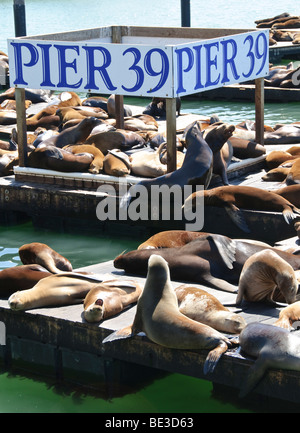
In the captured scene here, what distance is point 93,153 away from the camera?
10.1m

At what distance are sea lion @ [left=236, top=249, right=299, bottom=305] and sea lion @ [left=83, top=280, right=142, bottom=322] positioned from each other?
0.75 metres

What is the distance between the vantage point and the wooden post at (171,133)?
30.3ft

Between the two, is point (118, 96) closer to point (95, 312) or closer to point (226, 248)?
point (226, 248)

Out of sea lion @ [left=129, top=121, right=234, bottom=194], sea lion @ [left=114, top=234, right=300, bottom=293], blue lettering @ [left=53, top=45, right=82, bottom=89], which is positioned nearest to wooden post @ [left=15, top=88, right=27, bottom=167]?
blue lettering @ [left=53, top=45, right=82, bottom=89]

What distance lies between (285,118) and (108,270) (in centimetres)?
1012

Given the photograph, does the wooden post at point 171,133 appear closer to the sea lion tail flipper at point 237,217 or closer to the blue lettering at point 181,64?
the blue lettering at point 181,64

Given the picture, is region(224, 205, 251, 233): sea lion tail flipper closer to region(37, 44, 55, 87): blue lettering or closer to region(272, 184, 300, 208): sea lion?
region(272, 184, 300, 208): sea lion

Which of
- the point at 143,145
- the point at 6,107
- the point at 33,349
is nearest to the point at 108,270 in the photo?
the point at 33,349

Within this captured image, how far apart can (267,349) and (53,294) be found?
5.86ft

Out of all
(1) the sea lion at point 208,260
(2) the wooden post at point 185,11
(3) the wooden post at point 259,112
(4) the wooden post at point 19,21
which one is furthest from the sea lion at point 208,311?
(2) the wooden post at point 185,11

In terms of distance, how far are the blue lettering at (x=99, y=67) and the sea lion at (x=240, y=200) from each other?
158 centimetres

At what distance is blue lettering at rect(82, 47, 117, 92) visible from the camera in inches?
370
